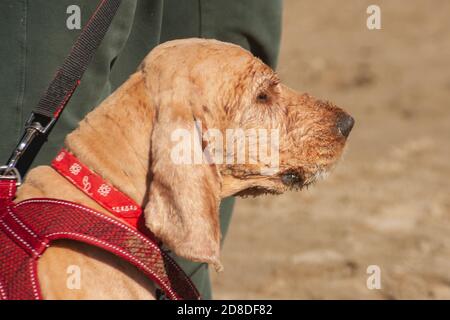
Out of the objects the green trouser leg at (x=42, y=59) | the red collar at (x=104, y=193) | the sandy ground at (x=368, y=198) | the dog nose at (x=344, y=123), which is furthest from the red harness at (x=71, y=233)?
the sandy ground at (x=368, y=198)

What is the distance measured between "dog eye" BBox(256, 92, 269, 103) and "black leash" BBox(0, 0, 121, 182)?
625mm

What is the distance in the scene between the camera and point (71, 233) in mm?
2939

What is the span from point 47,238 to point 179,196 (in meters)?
0.43

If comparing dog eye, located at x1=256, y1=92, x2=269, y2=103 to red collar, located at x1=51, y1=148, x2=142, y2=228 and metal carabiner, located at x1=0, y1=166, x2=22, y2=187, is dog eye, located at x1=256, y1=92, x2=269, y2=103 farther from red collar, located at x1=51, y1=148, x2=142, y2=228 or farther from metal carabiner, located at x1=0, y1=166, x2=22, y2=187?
metal carabiner, located at x1=0, y1=166, x2=22, y2=187

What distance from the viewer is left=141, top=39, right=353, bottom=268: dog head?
9.98 ft

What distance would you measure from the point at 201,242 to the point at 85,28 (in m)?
0.99

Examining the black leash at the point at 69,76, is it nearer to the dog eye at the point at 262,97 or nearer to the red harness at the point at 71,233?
the red harness at the point at 71,233

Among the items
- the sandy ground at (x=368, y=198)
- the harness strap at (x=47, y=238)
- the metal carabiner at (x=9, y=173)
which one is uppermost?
the metal carabiner at (x=9, y=173)

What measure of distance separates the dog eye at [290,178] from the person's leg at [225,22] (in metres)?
1.01

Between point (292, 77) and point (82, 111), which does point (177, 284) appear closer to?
point (82, 111)

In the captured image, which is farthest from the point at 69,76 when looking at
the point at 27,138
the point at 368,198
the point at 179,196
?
the point at 368,198

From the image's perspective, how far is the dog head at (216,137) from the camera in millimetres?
3041

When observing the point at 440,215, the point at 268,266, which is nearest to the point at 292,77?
the point at 440,215

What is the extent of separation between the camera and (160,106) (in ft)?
10.4
